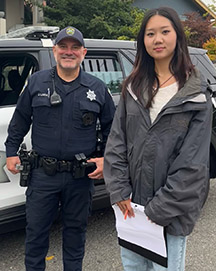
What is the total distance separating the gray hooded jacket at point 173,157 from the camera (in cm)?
154

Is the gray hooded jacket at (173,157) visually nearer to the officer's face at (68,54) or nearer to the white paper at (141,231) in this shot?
the white paper at (141,231)

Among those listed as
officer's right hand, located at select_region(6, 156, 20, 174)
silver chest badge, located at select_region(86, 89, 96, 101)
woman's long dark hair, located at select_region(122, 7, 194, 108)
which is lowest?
officer's right hand, located at select_region(6, 156, 20, 174)

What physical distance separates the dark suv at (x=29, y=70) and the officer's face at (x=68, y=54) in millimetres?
643

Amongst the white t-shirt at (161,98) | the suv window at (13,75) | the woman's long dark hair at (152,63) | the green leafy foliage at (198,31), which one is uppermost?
the woman's long dark hair at (152,63)

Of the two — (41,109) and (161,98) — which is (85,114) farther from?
(161,98)

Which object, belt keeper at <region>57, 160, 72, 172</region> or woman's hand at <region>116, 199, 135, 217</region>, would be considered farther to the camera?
belt keeper at <region>57, 160, 72, 172</region>

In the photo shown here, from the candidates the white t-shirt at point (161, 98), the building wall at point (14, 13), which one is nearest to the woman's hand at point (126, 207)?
the white t-shirt at point (161, 98)

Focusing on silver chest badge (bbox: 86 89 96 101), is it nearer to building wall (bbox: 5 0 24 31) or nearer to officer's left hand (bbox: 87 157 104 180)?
officer's left hand (bbox: 87 157 104 180)

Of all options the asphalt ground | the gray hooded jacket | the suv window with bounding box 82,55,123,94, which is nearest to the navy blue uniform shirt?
the gray hooded jacket

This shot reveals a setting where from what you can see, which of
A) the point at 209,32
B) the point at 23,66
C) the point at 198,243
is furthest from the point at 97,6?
the point at 198,243

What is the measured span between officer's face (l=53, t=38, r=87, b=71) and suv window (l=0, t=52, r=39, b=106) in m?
0.93

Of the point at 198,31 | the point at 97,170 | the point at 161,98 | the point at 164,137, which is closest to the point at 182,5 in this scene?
the point at 198,31

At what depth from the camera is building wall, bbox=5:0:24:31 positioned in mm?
15484

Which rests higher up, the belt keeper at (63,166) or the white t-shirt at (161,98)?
the white t-shirt at (161,98)
